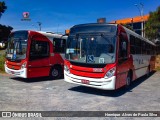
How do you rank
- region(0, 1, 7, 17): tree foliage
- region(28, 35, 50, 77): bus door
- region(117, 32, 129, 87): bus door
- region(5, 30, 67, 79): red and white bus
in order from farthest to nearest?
region(0, 1, 7, 17): tree foliage, region(28, 35, 50, 77): bus door, region(5, 30, 67, 79): red and white bus, region(117, 32, 129, 87): bus door

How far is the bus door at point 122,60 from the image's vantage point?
880cm

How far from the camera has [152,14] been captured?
1037 inches

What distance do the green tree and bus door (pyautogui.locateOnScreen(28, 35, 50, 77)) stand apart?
16.8 metres

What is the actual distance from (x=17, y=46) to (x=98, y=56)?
5.30m

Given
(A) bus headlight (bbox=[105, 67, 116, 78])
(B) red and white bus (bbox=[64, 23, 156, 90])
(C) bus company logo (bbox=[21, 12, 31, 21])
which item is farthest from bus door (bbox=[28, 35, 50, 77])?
(C) bus company logo (bbox=[21, 12, 31, 21])

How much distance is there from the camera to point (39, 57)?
12062 millimetres

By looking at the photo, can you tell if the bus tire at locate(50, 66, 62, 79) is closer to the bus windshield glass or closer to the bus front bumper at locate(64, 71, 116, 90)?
the bus windshield glass

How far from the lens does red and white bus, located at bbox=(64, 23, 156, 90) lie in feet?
27.7

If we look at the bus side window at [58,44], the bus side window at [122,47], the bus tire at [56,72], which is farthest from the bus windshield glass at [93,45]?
the bus tire at [56,72]

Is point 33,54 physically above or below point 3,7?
below

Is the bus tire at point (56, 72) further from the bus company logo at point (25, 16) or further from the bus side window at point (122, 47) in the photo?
the bus company logo at point (25, 16)

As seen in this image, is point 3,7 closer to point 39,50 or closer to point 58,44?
point 58,44

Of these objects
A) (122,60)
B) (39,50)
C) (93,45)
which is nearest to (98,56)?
(93,45)

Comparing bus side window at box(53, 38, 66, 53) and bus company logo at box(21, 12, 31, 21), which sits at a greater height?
bus company logo at box(21, 12, 31, 21)
